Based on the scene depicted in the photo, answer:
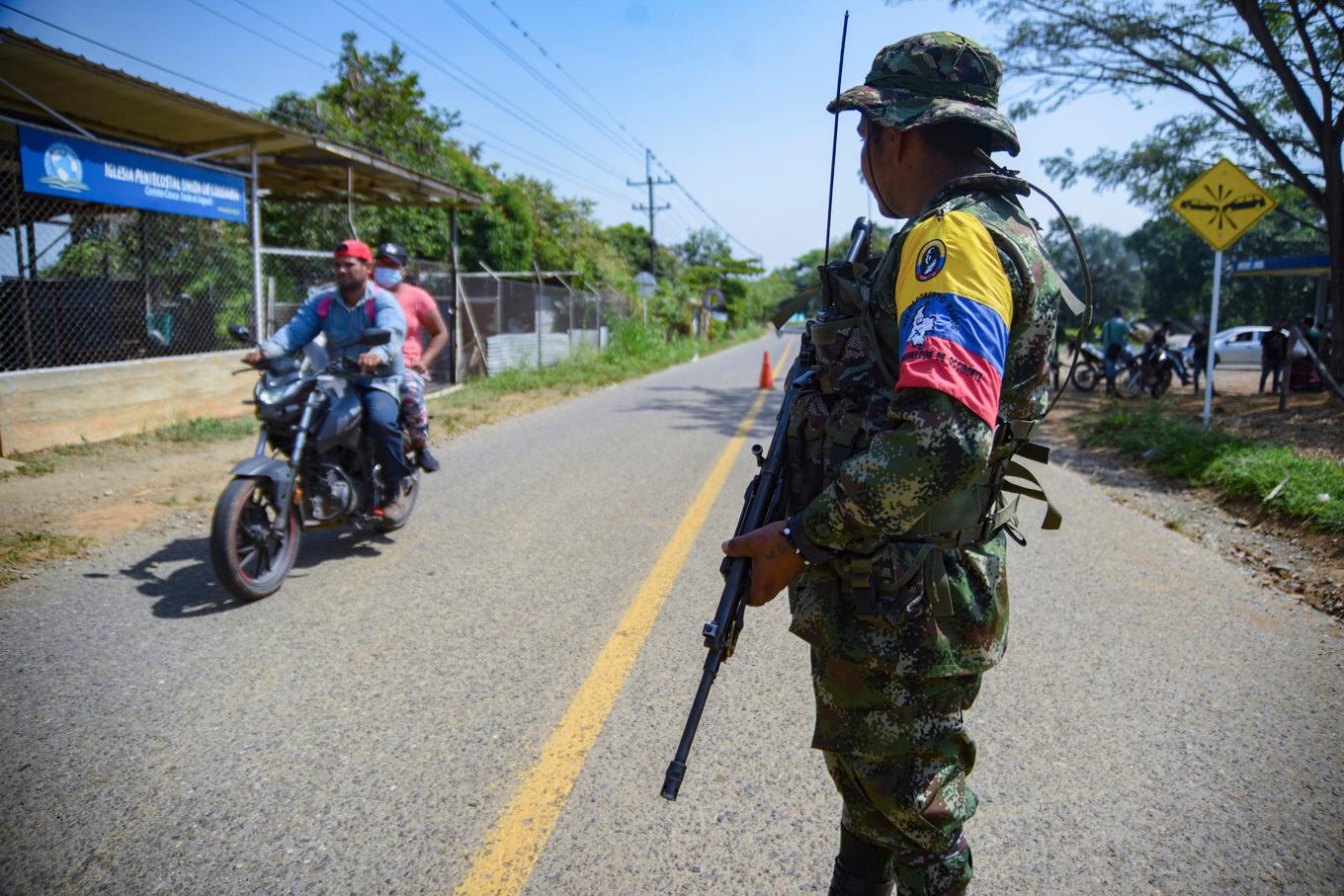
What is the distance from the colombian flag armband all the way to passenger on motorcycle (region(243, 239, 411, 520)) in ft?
13.5

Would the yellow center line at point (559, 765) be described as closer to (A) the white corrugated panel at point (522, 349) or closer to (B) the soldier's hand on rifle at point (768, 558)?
(B) the soldier's hand on rifle at point (768, 558)

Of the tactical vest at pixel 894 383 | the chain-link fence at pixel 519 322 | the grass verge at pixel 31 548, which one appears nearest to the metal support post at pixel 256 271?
the chain-link fence at pixel 519 322

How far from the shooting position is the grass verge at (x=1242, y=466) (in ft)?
20.2

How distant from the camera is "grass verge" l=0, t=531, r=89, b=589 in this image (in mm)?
4688

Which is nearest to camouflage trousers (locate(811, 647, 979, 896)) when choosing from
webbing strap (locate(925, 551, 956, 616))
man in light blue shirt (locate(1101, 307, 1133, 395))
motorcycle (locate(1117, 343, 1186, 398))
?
webbing strap (locate(925, 551, 956, 616))

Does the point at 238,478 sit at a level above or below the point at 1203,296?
below

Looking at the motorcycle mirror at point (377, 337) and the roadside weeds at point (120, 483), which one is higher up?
the motorcycle mirror at point (377, 337)

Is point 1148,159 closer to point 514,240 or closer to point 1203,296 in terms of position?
point 514,240

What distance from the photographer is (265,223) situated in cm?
1800

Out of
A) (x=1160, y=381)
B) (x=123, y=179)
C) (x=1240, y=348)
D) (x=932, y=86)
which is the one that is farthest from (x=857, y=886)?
(x=1240, y=348)

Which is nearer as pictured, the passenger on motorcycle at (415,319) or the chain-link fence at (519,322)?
the passenger on motorcycle at (415,319)

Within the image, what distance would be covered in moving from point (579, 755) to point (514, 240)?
2218cm

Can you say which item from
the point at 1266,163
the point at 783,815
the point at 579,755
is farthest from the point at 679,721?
the point at 1266,163

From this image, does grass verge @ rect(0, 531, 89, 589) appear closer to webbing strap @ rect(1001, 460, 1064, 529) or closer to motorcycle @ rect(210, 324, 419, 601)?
motorcycle @ rect(210, 324, 419, 601)
